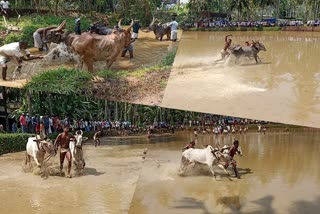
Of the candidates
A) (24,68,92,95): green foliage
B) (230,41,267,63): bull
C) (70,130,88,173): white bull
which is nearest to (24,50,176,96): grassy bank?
(24,68,92,95): green foliage

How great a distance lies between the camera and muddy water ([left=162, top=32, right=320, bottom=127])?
26.3ft

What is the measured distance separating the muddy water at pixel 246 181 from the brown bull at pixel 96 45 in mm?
2229

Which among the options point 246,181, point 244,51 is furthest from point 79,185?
point 244,51

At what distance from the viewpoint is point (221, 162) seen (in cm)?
849

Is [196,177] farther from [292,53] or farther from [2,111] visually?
[292,53]

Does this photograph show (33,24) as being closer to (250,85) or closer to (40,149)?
(40,149)

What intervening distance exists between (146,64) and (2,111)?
3464mm

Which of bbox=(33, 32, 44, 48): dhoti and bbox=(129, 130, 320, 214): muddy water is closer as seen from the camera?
bbox=(129, 130, 320, 214): muddy water

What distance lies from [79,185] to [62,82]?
224 cm

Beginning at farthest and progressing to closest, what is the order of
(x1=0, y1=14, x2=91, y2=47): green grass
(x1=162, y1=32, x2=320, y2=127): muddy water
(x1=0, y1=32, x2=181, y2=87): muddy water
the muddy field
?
(x1=0, y1=14, x2=91, y2=47): green grass < (x1=0, y1=32, x2=181, y2=87): muddy water < the muddy field < (x1=162, y1=32, x2=320, y2=127): muddy water

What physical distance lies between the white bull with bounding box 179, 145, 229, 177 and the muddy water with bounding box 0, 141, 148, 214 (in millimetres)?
923

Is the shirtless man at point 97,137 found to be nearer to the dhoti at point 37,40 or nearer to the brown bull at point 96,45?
the brown bull at point 96,45

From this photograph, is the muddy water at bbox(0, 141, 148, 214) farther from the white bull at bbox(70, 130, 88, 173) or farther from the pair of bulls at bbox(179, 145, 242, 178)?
the pair of bulls at bbox(179, 145, 242, 178)

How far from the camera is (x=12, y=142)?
10.2 meters
